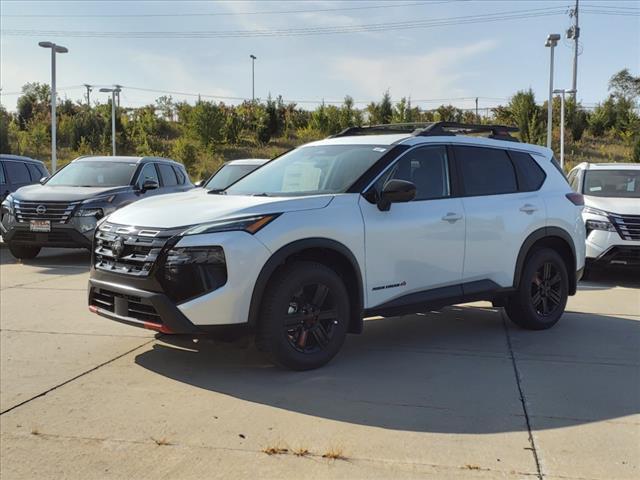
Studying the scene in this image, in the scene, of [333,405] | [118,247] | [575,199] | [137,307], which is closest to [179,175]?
[575,199]

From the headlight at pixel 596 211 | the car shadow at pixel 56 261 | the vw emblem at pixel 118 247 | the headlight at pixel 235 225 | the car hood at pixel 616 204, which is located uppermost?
the car hood at pixel 616 204

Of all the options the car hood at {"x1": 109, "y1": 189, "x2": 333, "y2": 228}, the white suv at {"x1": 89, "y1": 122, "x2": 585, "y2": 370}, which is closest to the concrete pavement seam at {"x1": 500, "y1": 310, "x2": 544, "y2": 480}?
the white suv at {"x1": 89, "y1": 122, "x2": 585, "y2": 370}

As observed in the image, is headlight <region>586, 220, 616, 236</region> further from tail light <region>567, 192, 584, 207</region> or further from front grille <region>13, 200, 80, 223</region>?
front grille <region>13, 200, 80, 223</region>

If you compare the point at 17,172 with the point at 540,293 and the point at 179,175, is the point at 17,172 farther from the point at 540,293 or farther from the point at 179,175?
the point at 540,293

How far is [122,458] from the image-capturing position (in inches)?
133

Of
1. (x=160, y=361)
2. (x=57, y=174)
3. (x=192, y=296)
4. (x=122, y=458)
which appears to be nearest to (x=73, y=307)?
(x=160, y=361)

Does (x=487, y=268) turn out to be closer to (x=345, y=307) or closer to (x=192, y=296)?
(x=345, y=307)

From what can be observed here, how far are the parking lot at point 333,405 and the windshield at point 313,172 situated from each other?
137cm

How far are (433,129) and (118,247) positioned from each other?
114 inches

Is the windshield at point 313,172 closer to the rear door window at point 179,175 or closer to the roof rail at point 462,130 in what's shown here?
the roof rail at point 462,130

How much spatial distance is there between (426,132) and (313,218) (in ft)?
5.24

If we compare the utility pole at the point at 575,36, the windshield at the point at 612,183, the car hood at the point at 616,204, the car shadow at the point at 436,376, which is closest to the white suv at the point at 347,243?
the car shadow at the point at 436,376

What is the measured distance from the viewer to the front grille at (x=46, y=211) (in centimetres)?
995

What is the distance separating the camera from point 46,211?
32.8 ft
